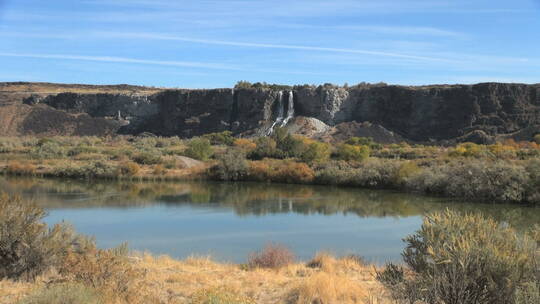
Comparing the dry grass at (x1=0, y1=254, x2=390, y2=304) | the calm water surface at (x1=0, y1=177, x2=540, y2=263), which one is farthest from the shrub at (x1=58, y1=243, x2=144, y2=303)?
the calm water surface at (x1=0, y1=177, x2=540, y2=263)

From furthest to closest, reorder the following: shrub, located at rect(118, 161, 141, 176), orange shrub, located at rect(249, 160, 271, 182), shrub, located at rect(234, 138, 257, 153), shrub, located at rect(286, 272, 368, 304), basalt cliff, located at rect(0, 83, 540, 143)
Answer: basalt cliff, located at rect(0, 83, 540, 143)
shrub, located at rect(234, 138, 257, 153)
shrub, located at rect(118, 161, 141, 176)
orange shrub, located at rect(249, 160, 271, 182)
shrub, located at rect(286, 272, 368, 304)

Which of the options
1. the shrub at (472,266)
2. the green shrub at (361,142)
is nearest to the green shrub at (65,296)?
the shrub at (472,266)

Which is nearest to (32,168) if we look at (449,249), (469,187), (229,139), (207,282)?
(229,139)

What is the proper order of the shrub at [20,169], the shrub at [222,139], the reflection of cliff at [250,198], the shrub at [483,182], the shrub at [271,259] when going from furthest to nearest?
1. the shrub at [222,139]
2. the shrub at [20,169]
3. the shrub at [483,182]
4. the reflection of cliff at [250,198]
5. the shrub at [271,259]

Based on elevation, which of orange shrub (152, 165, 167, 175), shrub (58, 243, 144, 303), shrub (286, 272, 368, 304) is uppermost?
shrub (58, 243, 144, 303)

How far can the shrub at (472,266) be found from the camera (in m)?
6.52

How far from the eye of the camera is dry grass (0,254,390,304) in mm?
8742

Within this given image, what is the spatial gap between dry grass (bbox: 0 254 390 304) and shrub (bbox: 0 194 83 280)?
1.39ft

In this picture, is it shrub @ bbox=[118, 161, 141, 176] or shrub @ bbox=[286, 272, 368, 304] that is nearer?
shrub @ bbox=[286, 272, 368, 304]

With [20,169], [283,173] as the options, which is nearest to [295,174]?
[283,173]

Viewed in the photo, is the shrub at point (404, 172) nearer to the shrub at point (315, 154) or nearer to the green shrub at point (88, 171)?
the shrub at point (315, 154)

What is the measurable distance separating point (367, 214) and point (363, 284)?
47.3 ft

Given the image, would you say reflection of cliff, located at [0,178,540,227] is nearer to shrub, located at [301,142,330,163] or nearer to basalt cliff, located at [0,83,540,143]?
shrub, located at [301,142,330,163]

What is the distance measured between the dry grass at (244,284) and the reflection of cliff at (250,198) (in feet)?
38.5
